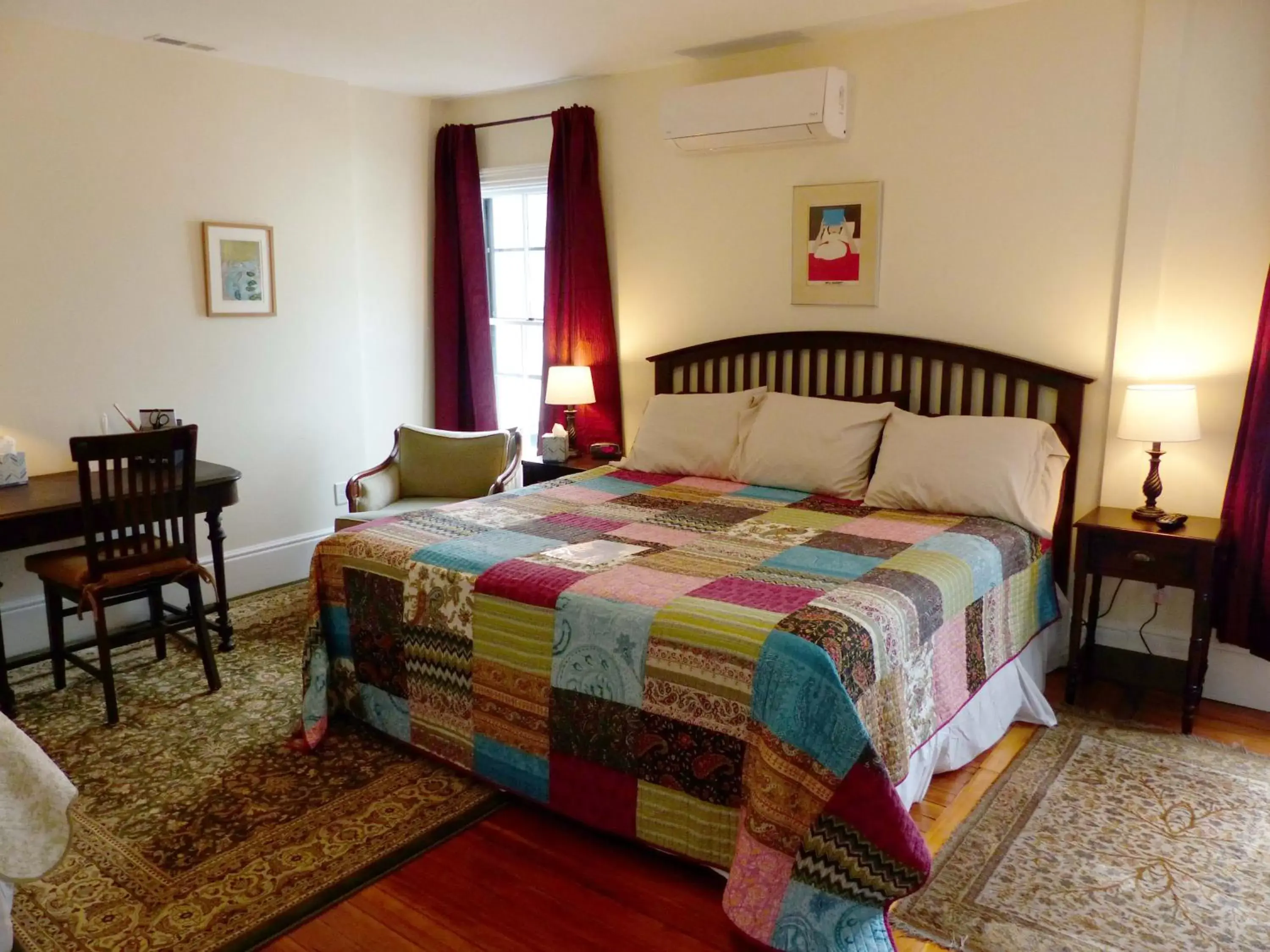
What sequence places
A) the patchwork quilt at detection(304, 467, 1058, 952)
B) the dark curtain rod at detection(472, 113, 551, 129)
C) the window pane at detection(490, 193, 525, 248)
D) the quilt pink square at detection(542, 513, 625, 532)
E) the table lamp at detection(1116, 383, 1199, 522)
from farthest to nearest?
the window pane at detection(490, 193, 525, 248) → the dark curtain rod at detection(472, 113, 551, 129) → the quilt pink square at detection(542, 513, 625, 532) → the table lamp at detection(1116, 383, 1199, 522) → the patchwork quilt at detection(304, 467, 1058, 952)

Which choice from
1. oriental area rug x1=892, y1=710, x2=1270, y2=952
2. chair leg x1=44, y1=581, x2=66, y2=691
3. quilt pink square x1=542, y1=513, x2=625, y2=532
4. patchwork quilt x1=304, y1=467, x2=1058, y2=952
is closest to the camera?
patchwork quilt x1=304, y1=467, x2=1058, y2=952

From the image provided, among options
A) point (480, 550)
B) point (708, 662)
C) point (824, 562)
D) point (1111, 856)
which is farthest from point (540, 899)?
point (1111, 856)

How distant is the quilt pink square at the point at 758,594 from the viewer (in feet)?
7.64

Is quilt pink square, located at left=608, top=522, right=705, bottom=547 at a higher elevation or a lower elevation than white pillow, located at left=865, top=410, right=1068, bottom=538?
lower

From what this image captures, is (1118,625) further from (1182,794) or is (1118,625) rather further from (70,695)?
(70,695)

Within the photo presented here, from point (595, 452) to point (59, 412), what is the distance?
2.23 metres

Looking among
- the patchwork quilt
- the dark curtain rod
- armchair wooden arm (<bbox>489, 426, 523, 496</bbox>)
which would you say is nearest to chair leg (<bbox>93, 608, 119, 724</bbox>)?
the patchwork quilt

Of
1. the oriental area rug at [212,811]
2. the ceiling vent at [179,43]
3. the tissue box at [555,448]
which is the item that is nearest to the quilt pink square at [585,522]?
the oriental area rug at [212,811]

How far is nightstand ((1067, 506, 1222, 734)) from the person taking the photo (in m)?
2.96

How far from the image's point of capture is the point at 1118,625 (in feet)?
11.5

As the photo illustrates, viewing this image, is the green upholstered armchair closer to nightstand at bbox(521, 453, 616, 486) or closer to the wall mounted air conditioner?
nightstand at bbox(521, 453, 616, 486)

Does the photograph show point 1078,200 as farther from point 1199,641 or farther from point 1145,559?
point 1199,641

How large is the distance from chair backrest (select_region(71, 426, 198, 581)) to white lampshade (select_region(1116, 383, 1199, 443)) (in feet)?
10.2

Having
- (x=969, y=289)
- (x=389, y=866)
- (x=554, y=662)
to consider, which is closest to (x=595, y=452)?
(x=969, y=289)
